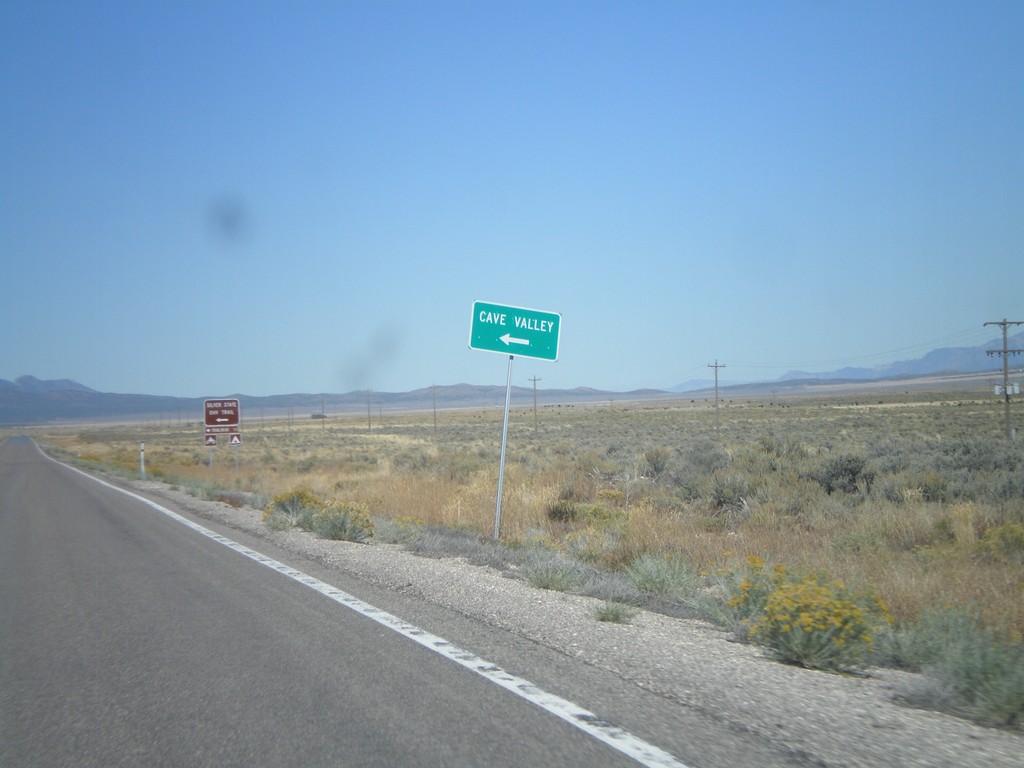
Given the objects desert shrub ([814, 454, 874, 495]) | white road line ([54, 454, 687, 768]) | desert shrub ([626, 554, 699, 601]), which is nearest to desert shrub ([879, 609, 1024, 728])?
white road line ([54, 454, 687, 768])

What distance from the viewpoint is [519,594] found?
947 cm

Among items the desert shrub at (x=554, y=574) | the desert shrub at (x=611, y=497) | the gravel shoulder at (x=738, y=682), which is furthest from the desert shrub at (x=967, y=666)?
the desert shrub at (x=611, y=497)

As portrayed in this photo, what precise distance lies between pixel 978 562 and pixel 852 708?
6.20 metres

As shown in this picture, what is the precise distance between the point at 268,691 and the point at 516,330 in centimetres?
923

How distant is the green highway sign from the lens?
1424 centimetres

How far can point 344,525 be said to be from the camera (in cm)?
1416

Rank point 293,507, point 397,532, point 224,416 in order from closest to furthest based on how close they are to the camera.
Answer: point 397,532 → point 293,507 → point 224,416

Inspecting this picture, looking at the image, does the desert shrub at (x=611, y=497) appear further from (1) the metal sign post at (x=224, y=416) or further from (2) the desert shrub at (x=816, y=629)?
(1) the metal sign post at (x=224, y=416)

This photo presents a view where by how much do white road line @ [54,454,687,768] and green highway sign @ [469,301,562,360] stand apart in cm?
527

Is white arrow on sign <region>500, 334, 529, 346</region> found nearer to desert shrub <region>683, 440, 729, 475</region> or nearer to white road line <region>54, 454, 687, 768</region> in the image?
white road line <region>54, 454, 687, 768</region>

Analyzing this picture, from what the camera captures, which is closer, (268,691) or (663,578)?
(268,691)

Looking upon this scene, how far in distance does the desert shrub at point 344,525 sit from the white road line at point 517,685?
10.6 feet

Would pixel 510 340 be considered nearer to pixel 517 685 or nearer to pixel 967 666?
pixel 517 685

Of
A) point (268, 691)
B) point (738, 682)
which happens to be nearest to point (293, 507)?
point (268, 691)
